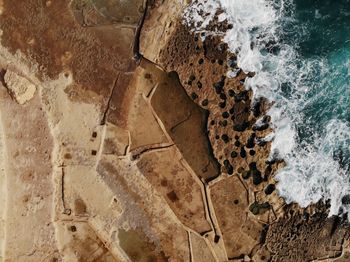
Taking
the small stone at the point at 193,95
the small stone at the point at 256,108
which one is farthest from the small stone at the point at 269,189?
the small stone at the point at 193,95

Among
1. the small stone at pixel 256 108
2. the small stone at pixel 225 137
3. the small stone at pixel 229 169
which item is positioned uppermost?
the small stone at pixel 256 108

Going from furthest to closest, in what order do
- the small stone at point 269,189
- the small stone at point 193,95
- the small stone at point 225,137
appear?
the small stone at point 193,95, the small stone at point 225,137, the small stone at point 269,189

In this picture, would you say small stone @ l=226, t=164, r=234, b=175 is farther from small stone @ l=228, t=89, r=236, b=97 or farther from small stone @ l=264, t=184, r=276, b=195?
small stone @ l=228, t=89, r=236, b=97

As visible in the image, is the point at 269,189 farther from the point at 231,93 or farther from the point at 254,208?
the point at 231,93

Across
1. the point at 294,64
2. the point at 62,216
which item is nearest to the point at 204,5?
the point at 294,64

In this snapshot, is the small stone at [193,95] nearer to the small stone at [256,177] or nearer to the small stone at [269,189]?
the small stone at [256,177]

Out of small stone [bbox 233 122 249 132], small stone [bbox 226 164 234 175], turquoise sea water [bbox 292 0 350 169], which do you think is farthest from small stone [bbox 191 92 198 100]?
turquoise sea water [bbox 292 0 350 169]
